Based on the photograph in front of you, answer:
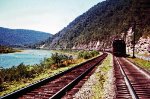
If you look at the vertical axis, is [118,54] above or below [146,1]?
below

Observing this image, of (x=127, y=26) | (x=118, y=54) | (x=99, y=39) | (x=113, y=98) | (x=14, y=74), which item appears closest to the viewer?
(x=113, y=98)

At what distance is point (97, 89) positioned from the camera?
13812 millimetres

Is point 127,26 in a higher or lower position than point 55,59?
higher

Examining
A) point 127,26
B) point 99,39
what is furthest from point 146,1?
point 99,39

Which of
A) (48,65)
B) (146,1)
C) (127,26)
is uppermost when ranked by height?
(146,1)

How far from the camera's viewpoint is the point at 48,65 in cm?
3584

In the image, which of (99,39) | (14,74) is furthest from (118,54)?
(99,39)

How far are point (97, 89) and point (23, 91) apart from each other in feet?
12.8

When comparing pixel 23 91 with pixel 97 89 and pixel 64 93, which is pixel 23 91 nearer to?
pixel 64 93

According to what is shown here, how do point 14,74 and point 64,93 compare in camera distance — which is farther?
point 14,74

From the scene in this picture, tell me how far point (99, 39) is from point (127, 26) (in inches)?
1614

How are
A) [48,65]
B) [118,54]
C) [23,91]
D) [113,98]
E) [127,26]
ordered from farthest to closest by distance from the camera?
[127,26], [118,54], [48,65], [23,91], [113,98]

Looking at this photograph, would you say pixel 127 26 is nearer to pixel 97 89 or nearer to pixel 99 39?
pixel 99 39

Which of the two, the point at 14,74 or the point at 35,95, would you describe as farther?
the point at 14,74
